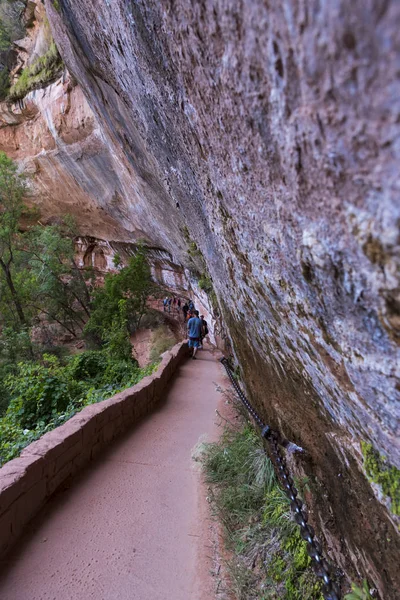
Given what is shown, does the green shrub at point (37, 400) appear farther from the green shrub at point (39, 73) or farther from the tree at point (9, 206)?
the green shrub at point (39, 73)

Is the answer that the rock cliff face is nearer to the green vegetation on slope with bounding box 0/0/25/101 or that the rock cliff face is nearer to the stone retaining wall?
the stone retaining wall

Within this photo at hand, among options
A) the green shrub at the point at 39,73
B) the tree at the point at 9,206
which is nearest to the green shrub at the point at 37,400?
the tree at the point at 9,206

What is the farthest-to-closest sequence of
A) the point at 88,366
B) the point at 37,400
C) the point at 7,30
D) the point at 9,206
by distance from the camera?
the point at 9,206, the point at 7,30, the point at 88,366, the point at 37,400

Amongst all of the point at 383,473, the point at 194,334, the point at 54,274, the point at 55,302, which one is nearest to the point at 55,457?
the point at 383,473

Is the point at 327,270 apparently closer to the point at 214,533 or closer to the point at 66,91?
the point at 214,533

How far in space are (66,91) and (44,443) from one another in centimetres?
1121

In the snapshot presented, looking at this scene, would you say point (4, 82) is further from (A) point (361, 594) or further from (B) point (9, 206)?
(A) point (361, 594)

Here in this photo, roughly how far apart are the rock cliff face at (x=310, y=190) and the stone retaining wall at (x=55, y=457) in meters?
2.10

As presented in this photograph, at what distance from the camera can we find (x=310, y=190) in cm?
127

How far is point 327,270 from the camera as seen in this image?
1348 mm

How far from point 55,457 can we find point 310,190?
3.27 meters

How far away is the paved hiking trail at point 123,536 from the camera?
8.00ft

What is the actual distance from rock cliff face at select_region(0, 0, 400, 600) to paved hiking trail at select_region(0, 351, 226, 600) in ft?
3.94

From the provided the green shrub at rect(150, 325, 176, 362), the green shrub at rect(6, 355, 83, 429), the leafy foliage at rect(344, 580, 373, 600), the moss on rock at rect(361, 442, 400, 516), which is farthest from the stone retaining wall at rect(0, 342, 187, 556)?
the green shrub at rect(150, 325, 176, 362)
